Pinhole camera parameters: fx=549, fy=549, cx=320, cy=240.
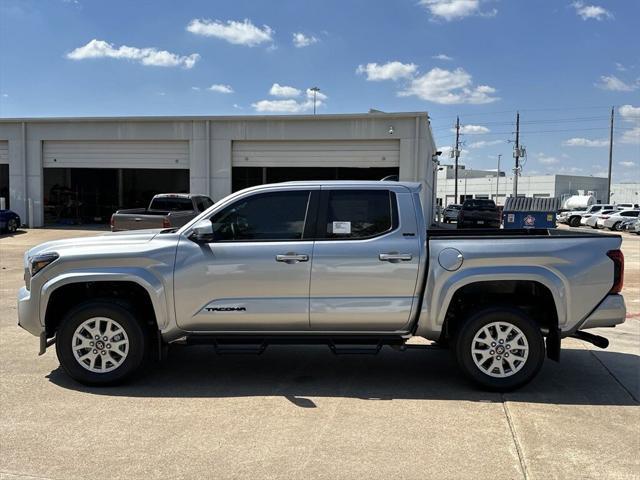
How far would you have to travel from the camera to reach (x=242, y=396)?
493 cm

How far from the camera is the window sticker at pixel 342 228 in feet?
16.6

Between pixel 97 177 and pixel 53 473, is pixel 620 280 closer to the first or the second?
pixel 53 473

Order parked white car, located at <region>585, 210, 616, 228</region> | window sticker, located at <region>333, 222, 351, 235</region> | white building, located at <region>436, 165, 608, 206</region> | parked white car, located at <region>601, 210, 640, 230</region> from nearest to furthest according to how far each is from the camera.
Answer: window sticker, located at <region>333, 222, 351, 235</region>, parked white car, located at <region>601, 210, 640, 230</region>, parked white car, located at <region>585, 210, 616, 228</region>, white building, located at <region>436, 165, 608, 206</region>

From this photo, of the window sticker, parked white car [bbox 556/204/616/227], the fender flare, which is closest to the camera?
the fender flare

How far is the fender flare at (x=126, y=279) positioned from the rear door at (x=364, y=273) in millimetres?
1366

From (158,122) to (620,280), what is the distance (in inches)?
973

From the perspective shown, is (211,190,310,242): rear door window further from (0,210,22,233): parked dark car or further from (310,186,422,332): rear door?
(0,210,22,233): parked dark car

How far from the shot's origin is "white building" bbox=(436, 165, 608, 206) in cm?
8231

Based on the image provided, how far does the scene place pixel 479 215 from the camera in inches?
1024

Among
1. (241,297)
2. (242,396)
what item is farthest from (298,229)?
(242,396)

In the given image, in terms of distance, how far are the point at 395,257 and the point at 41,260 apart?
10.7 feet

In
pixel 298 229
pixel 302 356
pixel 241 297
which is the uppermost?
pixel 298 229

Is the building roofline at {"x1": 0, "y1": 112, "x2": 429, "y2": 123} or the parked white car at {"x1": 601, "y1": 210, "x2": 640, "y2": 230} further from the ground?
the building roofline at {"x1": 0, "y1": 112, "x2": 429, "y2": 123}

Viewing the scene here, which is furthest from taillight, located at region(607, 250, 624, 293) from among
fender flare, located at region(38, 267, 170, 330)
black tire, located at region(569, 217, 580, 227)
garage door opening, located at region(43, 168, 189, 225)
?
black tire, located at region(569, 217, 580, 227)
